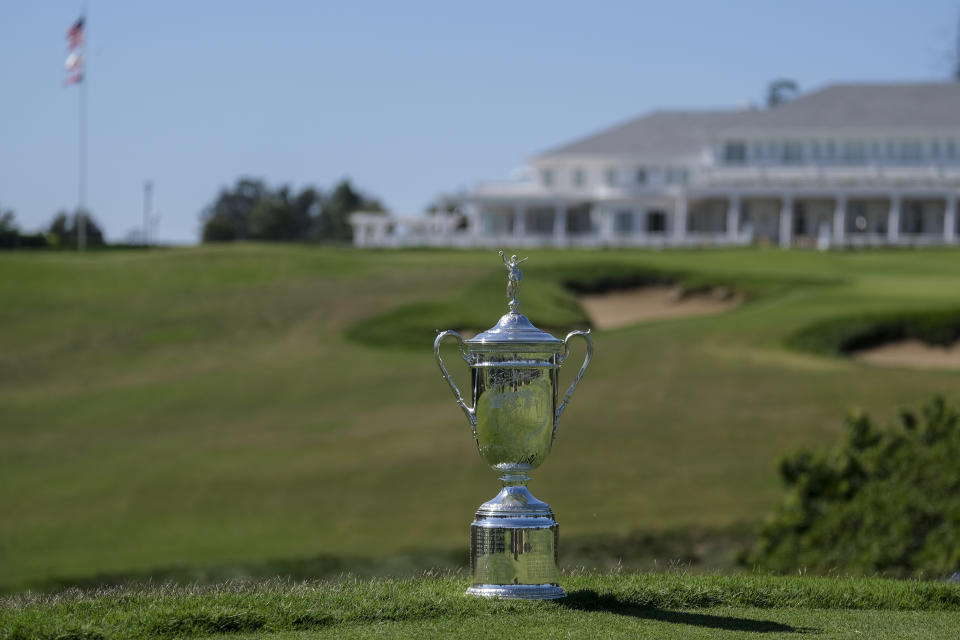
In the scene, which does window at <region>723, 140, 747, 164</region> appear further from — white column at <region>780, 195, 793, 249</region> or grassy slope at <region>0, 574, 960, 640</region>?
grassy slope at <region>0, 574, 960, 640</region>

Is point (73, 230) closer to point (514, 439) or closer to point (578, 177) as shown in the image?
point (578, 177)

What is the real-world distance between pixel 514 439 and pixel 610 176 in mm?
73257

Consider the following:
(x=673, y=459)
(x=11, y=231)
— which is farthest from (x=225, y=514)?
(x=11, y=231)

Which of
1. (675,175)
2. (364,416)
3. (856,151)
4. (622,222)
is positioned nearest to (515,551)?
(364,416)

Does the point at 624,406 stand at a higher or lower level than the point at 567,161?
lower

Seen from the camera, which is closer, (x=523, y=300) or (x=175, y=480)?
(x=175, y=480)

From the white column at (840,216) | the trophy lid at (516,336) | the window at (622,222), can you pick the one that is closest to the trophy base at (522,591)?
the trophy lid at (516,336)

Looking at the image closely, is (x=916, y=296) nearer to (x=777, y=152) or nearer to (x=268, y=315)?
(x=268, y=315)

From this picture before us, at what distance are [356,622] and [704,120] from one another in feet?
256

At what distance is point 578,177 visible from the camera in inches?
3246

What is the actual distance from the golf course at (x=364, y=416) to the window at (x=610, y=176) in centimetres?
3039

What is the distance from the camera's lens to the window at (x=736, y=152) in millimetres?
78500

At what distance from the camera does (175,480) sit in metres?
27.8

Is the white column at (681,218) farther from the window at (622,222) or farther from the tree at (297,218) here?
the tree at (297,218)
